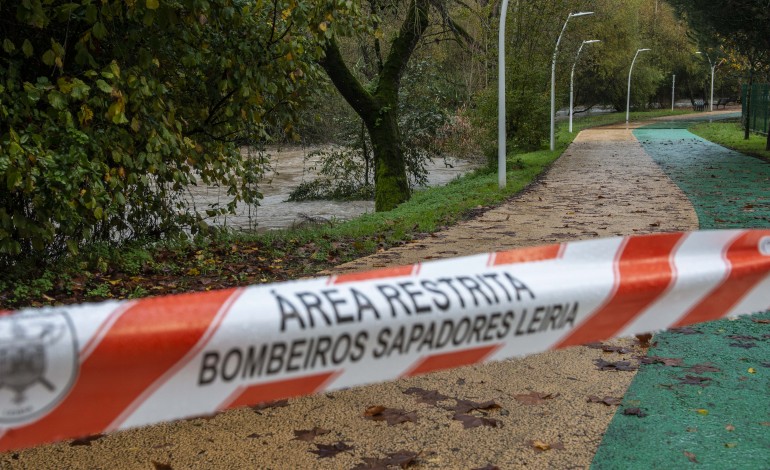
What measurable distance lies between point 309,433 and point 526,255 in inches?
76.3

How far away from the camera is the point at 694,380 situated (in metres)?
4.70

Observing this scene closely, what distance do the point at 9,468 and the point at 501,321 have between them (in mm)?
2547

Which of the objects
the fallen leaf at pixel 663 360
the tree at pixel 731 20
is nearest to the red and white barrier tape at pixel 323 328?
the fallen leaf at pixel 663 360

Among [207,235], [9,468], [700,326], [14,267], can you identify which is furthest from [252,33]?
[9,468]

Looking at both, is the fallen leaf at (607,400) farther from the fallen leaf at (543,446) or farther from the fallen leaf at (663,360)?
the fallen leaf at (663,360)

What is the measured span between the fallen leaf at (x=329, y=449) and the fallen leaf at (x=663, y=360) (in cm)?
217

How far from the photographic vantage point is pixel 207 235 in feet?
33.3

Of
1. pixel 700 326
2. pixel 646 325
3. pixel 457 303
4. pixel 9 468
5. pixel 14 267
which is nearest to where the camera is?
pixel 457 303

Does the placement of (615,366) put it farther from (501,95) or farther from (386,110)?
(501,95)

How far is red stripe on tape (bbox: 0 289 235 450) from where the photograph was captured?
69.8 inches

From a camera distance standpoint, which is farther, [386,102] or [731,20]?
[731,20]

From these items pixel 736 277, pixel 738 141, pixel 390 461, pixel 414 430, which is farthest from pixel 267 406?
pixel 738 141

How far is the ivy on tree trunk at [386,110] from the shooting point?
16.9 m

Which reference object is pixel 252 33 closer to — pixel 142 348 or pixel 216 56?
pixel 216 56
